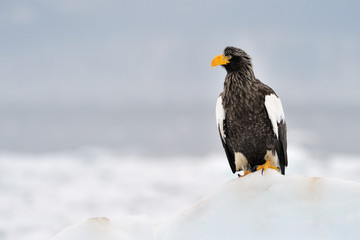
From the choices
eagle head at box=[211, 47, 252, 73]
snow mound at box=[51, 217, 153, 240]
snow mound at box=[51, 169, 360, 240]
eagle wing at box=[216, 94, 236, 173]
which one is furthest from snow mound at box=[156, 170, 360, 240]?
eagle head at box=[211, 47, 252, 73]

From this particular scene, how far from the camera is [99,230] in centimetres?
609

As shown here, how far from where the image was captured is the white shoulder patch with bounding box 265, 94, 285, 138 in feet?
22.7

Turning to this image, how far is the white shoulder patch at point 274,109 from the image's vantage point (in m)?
6.91

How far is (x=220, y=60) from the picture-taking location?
7312 mm

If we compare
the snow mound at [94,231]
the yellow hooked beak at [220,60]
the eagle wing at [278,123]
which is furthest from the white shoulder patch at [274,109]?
the snow mound at [94,231]

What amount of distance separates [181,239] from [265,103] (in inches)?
100

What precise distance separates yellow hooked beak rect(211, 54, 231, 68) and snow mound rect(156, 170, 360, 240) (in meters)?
2.08

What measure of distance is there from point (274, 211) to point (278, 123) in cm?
194

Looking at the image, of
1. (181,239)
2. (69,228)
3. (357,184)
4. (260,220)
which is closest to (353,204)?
(357,184)

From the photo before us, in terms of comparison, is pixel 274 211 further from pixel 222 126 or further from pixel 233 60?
pixel 233 60

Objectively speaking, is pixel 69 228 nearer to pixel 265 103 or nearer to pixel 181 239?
pixel 181 239

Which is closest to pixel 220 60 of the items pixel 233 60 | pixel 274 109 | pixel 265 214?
pixel 233 60

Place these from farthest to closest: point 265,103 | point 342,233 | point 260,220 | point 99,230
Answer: point 265,103 → point 99,230 → point 260,220 → point 342,233

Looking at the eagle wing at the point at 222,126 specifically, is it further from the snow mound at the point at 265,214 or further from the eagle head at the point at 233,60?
the snow mound at the point at 265,214
